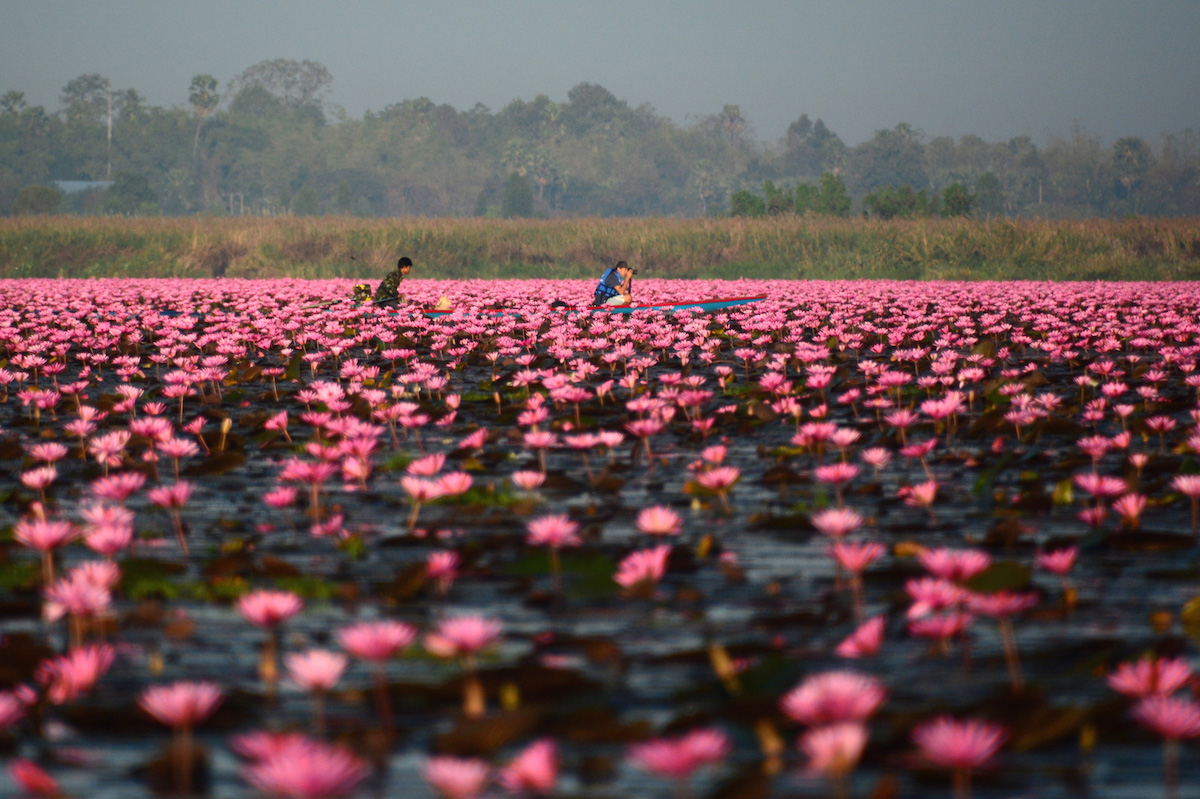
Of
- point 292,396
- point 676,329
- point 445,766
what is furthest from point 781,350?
point 445,766

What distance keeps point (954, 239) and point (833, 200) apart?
1760 cm

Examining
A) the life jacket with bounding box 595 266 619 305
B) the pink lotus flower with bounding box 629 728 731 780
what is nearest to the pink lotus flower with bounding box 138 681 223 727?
the pink lotus flower with bounding box 629 728 731 780

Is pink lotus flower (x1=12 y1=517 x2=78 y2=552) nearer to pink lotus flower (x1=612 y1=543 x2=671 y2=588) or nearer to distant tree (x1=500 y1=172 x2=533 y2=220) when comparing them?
pink lotus flower (x1=612 y1=543 x2=671 y2=588)

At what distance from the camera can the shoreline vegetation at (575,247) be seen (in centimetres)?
2822

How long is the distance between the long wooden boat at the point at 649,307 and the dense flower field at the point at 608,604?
26.2ft

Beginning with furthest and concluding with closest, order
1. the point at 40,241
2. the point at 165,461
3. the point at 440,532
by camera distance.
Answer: the point at 40,241 < the point at 165,461 < the point at 440,532

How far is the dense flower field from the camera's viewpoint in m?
2.12

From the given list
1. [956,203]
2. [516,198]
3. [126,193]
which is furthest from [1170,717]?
[126,193]

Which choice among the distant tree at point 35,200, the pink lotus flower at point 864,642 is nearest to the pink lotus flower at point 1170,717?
the pink lotus flower at point 864,642

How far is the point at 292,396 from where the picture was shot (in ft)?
26.4

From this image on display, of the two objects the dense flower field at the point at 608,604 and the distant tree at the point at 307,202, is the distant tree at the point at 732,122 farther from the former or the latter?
the dense flower field at the point at 608,604

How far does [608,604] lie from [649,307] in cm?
1285

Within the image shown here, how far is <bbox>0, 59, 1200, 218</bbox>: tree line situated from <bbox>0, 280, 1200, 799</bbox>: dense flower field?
8404 centimetres

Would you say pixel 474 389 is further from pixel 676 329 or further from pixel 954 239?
pixel 954 239
